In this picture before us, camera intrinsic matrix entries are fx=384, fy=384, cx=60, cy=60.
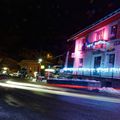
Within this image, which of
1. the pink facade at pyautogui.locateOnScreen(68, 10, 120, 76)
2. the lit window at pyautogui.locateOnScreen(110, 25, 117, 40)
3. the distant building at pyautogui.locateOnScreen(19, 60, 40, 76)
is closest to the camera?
the pink facade at pyautogui.locateOnScreen(68, 10, 120, 76)

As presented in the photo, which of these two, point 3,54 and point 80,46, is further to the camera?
point 3,54

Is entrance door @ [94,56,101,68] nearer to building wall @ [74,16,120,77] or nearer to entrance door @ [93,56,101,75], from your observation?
entrance door @ [93,56,101,75]

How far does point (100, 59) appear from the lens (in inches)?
1879

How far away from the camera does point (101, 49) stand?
151 ft

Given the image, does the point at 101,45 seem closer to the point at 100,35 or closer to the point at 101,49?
the point at 101,49

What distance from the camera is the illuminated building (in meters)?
43.0

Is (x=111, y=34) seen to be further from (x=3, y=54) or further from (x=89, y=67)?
(x=3, y=54)

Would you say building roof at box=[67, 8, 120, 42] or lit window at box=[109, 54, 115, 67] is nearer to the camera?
building roof at box=[67, 8, 120, 42]

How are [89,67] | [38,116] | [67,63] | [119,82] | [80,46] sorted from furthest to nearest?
[67,63] < [80,46] < [89,67] < [119,82] < [38,116]

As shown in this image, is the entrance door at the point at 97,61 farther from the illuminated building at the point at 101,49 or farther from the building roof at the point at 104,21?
the building roof at the point at 104,21

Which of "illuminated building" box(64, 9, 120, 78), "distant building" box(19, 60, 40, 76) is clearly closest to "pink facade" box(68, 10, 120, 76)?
"illuminated building" box(64, 9, 120, 78)

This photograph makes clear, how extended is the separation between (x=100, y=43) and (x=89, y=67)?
6771mm

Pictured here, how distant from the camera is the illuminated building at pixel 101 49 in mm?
43000

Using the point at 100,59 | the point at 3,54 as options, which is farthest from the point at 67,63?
the point at 3,54
